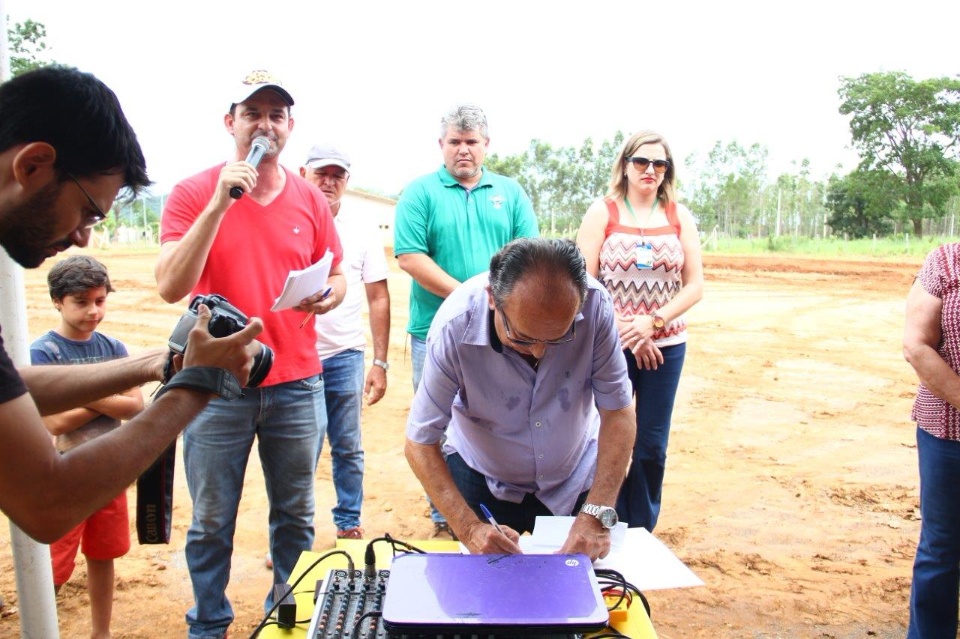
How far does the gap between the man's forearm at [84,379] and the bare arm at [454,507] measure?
84 cm

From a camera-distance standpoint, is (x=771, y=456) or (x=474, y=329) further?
(x=771, y=456)

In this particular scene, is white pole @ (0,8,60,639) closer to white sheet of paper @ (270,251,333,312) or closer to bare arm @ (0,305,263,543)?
white sheet of paper @ (270,251,333,312)

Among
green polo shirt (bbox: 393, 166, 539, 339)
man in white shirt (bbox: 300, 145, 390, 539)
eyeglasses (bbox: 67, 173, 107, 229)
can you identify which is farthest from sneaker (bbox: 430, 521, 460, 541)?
eyeglasses (bbox: 67, 173, 107, 229)

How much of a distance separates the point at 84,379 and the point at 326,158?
8.39 feet

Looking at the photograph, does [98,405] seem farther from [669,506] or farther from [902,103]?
[902,103]

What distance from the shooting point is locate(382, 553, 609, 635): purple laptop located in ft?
4.92

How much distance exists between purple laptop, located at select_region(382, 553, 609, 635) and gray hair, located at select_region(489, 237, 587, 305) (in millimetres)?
731

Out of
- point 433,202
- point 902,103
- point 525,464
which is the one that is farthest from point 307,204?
point 902,103

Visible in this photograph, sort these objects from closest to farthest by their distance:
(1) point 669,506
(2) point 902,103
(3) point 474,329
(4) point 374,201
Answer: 1. (3) point 474,329
2. (1) point 669,506
3. (2) point 902,103
4. (4) point 374,201

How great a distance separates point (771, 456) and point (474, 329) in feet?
15.4

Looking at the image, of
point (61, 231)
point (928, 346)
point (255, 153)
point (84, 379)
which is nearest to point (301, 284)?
point (255, 153)

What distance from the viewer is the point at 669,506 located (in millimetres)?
5012

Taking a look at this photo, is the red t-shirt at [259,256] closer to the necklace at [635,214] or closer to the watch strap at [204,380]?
the watch strap at [204,380]

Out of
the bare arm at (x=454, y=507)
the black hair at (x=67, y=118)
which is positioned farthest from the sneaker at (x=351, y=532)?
the black hair at (x=67, y=118)
